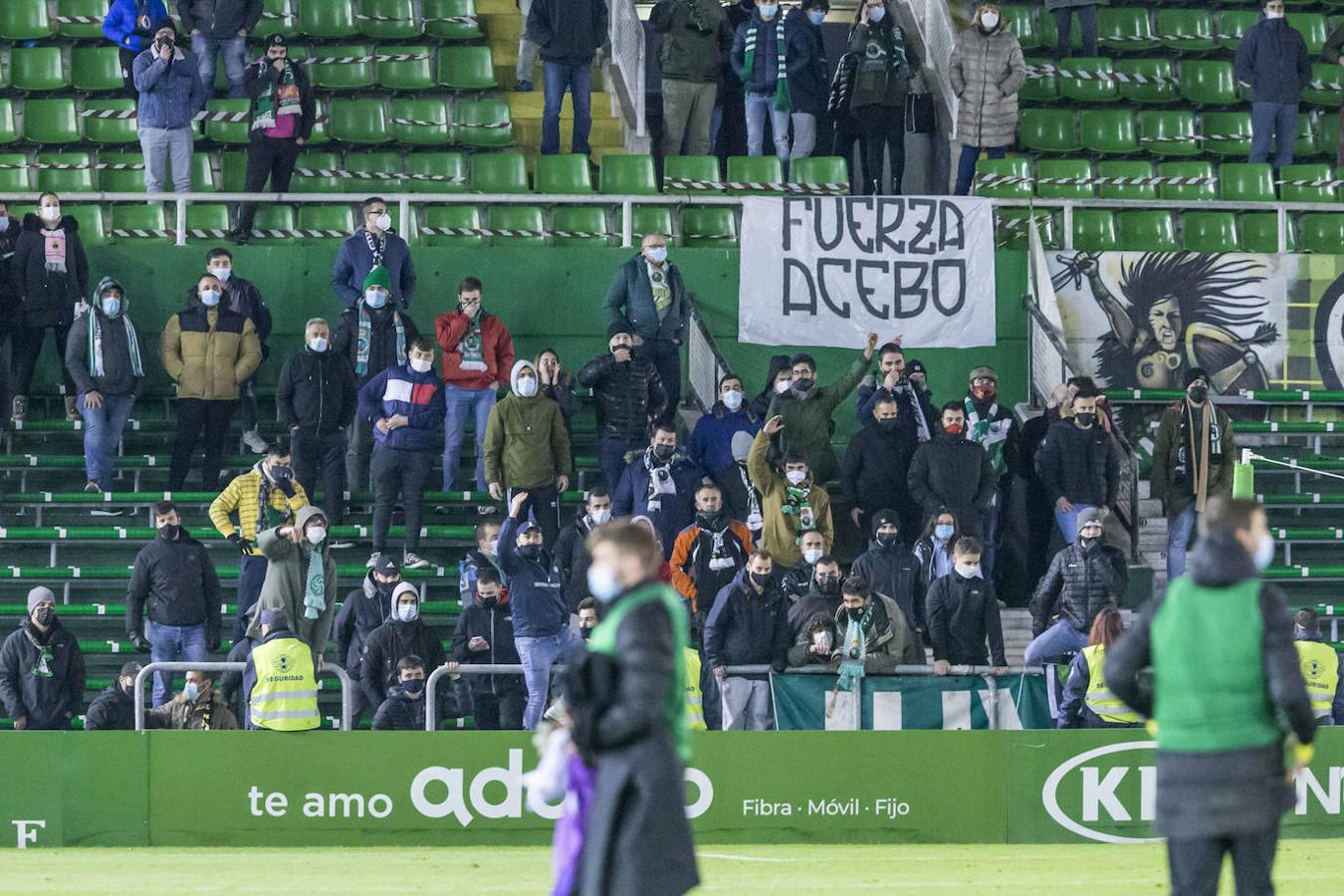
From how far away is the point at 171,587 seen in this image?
16.5m

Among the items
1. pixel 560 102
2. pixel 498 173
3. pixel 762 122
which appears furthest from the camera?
pixel 498 173

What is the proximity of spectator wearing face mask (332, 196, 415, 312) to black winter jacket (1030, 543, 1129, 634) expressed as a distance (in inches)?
243

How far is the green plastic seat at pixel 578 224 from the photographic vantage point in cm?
2128

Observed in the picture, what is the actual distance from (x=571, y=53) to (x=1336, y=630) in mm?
8549

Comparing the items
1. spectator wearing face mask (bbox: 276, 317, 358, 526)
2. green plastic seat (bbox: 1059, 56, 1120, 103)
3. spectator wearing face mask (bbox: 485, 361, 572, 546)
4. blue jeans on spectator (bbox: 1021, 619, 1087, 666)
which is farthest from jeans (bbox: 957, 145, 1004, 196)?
blue jeans on spectator (bbox: 1021, 619, 1087, 666)

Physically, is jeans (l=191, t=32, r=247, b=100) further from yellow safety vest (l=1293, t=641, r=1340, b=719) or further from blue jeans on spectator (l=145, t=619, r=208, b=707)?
yellow safety vest (l=1293, t=641, r=1340, b=719)

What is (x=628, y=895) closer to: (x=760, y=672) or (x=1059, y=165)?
(x=760, y=672)

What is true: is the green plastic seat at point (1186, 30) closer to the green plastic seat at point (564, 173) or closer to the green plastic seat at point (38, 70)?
the green plastic seat at point (564, 173)

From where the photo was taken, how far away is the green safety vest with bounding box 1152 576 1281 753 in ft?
23.8

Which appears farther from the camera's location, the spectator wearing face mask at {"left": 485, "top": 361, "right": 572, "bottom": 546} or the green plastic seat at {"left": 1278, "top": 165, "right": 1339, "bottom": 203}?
the green plastic seat at {"left": 1278, "top": 165, "right": 1339, "bottom": 203}

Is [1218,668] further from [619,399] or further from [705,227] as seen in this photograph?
[705,227]

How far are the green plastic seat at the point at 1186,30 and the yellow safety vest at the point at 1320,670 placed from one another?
10503mm

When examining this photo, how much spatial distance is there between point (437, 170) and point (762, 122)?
3227 millimetres

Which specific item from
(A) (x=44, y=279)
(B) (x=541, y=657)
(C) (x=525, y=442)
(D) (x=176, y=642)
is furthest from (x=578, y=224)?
(B) (x=541, y=657)
